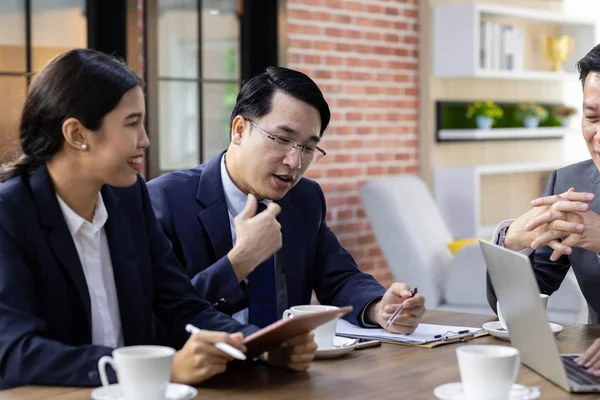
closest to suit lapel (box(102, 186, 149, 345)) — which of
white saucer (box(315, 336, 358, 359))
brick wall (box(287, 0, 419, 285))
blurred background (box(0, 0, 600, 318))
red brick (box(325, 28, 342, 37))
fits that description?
white saucer (box(315, 336, 358, 359))

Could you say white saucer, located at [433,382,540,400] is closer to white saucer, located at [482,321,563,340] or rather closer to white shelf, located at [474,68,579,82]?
white saucer, located at [482,321,563,340]

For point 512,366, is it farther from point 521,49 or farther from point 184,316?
point 521,49

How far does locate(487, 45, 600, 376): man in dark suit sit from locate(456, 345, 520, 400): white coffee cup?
90cm

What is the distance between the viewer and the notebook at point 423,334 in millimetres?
2168

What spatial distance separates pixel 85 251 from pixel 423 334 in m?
0.77

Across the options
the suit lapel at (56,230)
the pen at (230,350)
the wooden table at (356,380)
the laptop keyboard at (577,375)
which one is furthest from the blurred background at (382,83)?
the laptop keyboard at (577,375)

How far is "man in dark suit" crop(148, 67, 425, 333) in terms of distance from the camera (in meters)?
2.54

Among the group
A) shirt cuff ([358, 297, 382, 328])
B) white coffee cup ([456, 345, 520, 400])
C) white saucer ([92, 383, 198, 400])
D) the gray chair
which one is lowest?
the gray chair

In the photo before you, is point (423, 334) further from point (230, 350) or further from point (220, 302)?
point (230, 350)

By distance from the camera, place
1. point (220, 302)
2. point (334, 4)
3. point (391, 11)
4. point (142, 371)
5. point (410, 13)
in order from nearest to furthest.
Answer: point (142, 371) → point (220, 302) → point (334, 4) → point (391, 11) → point (410, 13)

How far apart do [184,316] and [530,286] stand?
2.55ft

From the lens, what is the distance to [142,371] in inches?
60.4

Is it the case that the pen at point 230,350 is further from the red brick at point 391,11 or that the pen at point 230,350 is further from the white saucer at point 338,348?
the red brick at point 391,11

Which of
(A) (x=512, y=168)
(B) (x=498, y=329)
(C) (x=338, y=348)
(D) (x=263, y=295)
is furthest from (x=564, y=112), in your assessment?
(C) (x=338, y=348)
